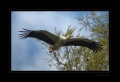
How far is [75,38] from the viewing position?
3273 millimetres

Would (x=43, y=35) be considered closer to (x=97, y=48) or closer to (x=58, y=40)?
(x=58, y=40)

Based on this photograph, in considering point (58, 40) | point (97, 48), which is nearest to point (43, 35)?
point (58, 40)

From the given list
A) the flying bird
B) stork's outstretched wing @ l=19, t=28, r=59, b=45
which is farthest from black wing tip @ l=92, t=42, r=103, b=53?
stork's outstretched wing @ l=19, t=28, r=59, b=45

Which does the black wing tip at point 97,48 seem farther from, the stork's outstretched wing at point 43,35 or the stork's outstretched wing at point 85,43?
the stork's outstretched wing at point 43,35

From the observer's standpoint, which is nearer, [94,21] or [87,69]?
[87,69]

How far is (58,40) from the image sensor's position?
327 centimetres

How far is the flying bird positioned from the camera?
3.21 meters

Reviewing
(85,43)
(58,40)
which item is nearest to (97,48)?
(85,43)

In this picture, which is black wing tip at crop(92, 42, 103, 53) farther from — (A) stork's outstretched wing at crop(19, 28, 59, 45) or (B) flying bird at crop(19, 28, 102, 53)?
(A) stork's outstretched wing at crop(19, 28, 59, 45)
